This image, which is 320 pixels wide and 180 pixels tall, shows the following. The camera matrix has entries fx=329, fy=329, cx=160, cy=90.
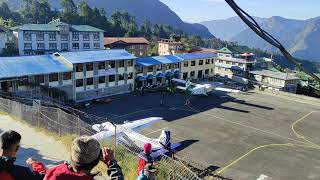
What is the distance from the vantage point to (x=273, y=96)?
2266 inches

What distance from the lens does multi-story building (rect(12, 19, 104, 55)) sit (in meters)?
64.3

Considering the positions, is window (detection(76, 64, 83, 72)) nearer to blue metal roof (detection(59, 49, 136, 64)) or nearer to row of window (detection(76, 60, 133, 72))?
row of window (detection(76, 60, 133, 72))

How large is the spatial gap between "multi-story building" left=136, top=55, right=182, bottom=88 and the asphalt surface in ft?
17.2

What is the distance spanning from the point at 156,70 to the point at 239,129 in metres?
24.5

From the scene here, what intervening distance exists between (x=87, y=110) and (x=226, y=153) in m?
19.9

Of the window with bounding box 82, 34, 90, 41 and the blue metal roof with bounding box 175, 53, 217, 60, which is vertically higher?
the window with bounding box 82, 34, 90, 41

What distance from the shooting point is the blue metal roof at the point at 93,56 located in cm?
4601

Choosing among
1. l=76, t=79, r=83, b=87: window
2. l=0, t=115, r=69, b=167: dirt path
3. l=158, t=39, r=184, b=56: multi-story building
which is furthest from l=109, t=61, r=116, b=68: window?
l=158, t=39, r=184, b=56: multi-story building

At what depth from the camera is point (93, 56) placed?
48844mm

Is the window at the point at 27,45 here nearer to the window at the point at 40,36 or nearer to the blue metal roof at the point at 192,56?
the window at the point at 40,36

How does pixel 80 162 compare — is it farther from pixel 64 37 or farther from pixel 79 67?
pixel 64 37

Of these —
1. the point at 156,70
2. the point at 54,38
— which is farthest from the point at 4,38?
the point at 156,70

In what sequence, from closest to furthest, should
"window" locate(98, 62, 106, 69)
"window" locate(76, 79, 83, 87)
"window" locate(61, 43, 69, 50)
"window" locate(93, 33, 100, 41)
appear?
1. "window" locate(76, 79, 83, 87)
2. "window" locate(98, 62, 106, 69)
3. "window" locate(61, 43, 69, 50)
4. "window" locate(93, 33, 100, 41)

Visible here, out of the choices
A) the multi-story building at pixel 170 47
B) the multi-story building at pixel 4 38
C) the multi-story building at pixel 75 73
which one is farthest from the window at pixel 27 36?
the multi-story building at pixel 170 47
